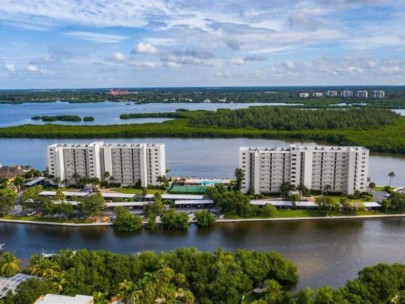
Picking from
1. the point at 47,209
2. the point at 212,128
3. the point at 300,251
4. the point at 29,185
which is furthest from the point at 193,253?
Result: the point at 212,128

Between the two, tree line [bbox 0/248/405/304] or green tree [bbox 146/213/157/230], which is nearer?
tree line [bbox 0/248/405/304]

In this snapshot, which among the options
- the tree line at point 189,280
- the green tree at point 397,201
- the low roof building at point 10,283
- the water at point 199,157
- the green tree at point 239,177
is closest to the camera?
the tree line at point 189,280

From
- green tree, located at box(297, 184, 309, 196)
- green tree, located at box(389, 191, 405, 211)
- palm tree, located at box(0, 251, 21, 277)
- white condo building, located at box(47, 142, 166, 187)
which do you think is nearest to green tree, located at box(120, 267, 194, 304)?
palm tree, located at box(0, 251, 21, 277)

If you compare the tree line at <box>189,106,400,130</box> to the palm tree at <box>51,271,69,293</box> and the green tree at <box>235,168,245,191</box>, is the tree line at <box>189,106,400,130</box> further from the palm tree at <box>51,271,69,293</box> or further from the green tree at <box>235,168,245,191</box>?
the palm tree at <box>51,271,69,293</box>

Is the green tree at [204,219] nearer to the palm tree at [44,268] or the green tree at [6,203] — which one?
the palm tree at [44,268]

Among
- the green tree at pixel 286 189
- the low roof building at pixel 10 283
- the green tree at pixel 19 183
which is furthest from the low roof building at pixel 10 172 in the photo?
the green tree at pixel 286 189
